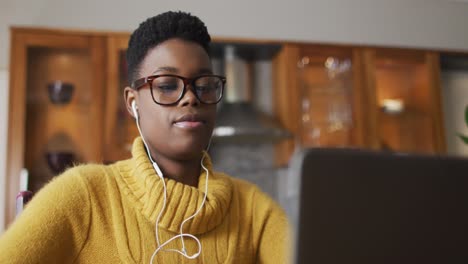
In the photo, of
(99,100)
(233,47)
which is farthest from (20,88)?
(233,47)

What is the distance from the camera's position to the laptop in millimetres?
394

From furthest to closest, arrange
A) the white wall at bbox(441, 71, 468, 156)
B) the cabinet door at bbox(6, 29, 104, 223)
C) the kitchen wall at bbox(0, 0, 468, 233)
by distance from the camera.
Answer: the white wall at bbox(441, 71, 468, 156)
the kitchen wall at bbox(0, 0, 468, 233)
the cabinet door at bbox(6, 29, 104, 223)

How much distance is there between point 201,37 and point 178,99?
0.46 feet

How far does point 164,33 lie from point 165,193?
0.29 metres

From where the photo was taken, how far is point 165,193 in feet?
3.03

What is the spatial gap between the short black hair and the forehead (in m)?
0.01

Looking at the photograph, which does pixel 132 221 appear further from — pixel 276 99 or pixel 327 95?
pixel 327 95

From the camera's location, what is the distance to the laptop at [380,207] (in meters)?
0.39

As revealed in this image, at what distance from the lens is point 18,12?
120 inches

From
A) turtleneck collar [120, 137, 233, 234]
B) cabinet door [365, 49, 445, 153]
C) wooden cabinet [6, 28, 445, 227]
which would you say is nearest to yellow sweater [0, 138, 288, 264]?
turtleneck collar [120, 137, 233, 234]

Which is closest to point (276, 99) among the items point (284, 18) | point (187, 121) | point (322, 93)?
point (322, 93)

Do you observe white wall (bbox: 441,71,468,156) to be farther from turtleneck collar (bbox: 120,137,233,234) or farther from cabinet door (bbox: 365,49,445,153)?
turtleneck collar (bbox: 120,137,233,234)

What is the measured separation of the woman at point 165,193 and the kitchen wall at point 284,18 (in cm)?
215

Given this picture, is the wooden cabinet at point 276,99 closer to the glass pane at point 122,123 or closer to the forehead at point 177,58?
the glass pane at point 122,123
